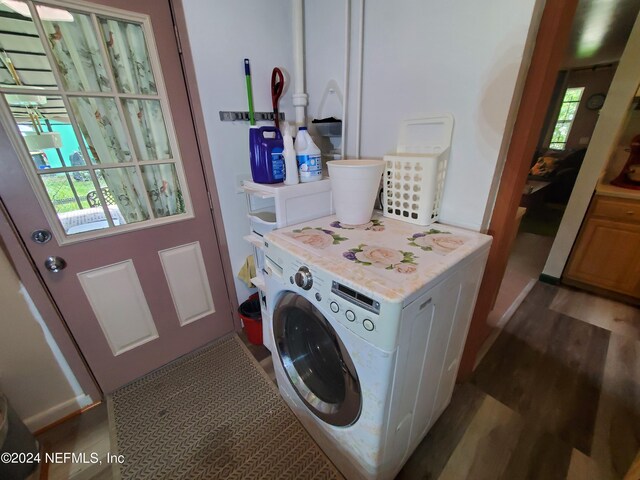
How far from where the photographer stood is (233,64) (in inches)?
54.6

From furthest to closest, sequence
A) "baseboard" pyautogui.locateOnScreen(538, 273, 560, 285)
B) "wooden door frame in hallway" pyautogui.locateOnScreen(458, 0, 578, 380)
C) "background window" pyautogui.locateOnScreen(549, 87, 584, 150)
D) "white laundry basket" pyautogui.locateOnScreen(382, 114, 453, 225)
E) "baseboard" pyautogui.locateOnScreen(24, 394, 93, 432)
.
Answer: "background window" pyautogui.locateOnScreen(549, 87, 584, 150), "baseboard" pyautogui.locateOnScreen(538, 273, 560, 285), "baseboard" pyautogui.locateOnScreen(24, 394, 93, 432), "white laundry basket" pyautogui.locateOnScreen(382, 114, 453, 225), "wooden door frame in hallway" pyautogui.locateOnScreen(458, 0, 578, 380)

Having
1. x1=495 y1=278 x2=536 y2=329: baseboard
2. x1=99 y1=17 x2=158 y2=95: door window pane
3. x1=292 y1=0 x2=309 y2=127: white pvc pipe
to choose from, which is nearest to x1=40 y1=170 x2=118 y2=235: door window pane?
x1=99 y1=17 x2=158 y2=95: door window pane

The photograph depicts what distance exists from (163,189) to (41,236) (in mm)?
530

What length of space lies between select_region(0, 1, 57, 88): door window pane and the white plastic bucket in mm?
1230

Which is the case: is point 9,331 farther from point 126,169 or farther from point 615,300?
point 615,300

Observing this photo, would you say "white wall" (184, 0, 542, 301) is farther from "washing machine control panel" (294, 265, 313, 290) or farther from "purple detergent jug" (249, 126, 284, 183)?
"washing machine control panel" (294, 265, 313, 290)

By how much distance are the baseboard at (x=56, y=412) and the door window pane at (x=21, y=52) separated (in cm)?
154

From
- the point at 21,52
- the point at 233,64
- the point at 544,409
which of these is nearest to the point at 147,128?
the point at 21,52

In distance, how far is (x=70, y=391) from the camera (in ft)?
4.44

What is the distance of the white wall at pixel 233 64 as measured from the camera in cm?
128

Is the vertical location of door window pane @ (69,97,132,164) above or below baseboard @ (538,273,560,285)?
above

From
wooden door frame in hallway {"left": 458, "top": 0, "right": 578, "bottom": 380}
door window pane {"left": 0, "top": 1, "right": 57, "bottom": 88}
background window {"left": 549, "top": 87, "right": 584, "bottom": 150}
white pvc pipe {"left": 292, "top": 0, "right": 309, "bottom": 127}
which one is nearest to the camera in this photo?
wooden door frame in hallway {"left": 458, "top": 0, "right": 578, "bottom": 380}

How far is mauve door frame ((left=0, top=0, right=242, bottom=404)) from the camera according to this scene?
3.50 ft

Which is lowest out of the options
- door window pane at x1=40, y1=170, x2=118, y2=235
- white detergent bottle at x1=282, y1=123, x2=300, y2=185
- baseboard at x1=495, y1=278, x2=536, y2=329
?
baseboard at x1=495, y1=278, x2=536, y2=329
